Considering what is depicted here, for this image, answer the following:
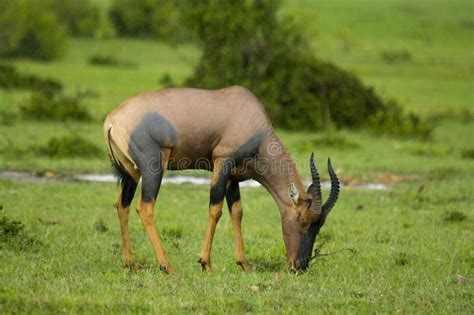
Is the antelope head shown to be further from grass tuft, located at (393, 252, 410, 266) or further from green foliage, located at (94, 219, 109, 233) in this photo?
green foliage, located at (94, 219, 109, 233)

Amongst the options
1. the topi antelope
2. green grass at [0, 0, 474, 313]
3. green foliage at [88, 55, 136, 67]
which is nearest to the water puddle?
green grass at [0, 0, 474, 313]

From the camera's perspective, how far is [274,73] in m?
24.9

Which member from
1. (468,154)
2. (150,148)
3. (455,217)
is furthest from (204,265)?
(468,154)

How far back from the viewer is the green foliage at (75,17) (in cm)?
5144

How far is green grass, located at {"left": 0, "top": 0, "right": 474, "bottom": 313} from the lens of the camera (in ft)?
27.3

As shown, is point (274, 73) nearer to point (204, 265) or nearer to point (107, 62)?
point (204, 265)

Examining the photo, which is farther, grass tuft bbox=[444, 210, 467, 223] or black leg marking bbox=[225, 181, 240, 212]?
grass tuft bbox=[444, 210, 467, 223]

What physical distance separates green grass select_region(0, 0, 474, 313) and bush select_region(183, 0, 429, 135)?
34.6 inches

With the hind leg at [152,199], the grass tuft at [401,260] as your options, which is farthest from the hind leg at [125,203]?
the grass tuft at [401,260]

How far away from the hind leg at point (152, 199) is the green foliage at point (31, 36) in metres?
30.8

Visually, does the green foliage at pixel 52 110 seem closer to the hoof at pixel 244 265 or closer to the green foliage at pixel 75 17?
the hoof at pixel 244 265

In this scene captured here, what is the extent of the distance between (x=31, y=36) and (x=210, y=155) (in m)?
Answer: 32.8

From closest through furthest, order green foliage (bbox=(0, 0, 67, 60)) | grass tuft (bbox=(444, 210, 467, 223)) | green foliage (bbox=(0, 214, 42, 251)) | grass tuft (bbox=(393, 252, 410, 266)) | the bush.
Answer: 1. green foliage (bbox=(0, 214, 42, 251))
2. grass tuft (bbox=(393, 252, 410, 266))
3. grass tuft (bbox=(444, 210, 467, 223))
4. the bush
5. green foliage (bbox=(0, 0, 67, 60))

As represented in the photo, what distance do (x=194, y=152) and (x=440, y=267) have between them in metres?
2.82
